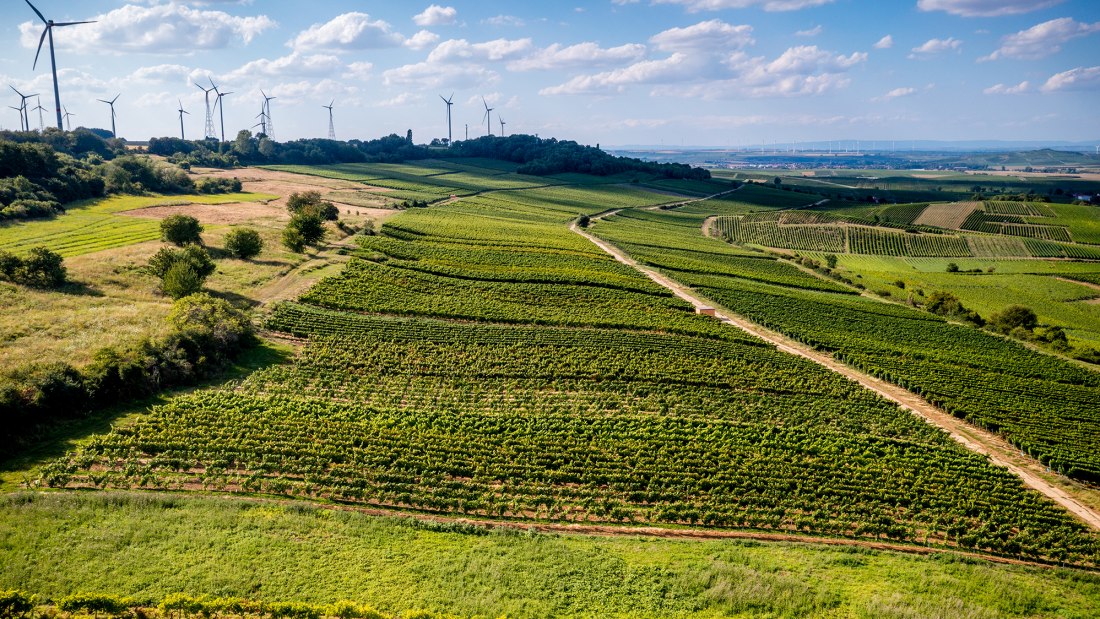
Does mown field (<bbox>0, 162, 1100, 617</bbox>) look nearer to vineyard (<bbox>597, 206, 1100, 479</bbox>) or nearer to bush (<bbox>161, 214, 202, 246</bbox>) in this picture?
vineyard (<bbox>597, 206, 1100, 479</bbox>)

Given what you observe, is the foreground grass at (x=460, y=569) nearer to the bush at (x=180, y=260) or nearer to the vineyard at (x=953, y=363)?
the vineyard at (x=953, y=363)

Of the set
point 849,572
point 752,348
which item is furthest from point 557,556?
point 752,348

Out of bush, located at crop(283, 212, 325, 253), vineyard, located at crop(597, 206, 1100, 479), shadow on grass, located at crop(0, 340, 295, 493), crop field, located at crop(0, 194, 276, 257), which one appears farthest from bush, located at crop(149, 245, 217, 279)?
vineyard, located at crop(597, 206, 1100, 479)

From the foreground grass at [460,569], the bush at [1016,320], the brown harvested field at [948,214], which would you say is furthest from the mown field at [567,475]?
the brown harvested field at [948,214]

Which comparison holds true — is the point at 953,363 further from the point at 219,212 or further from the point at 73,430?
the point at 219,212

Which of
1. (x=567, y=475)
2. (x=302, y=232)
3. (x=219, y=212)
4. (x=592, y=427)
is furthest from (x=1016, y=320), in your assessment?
(x=219, y=212)

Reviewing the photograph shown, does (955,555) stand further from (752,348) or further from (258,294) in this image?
(258,294)
